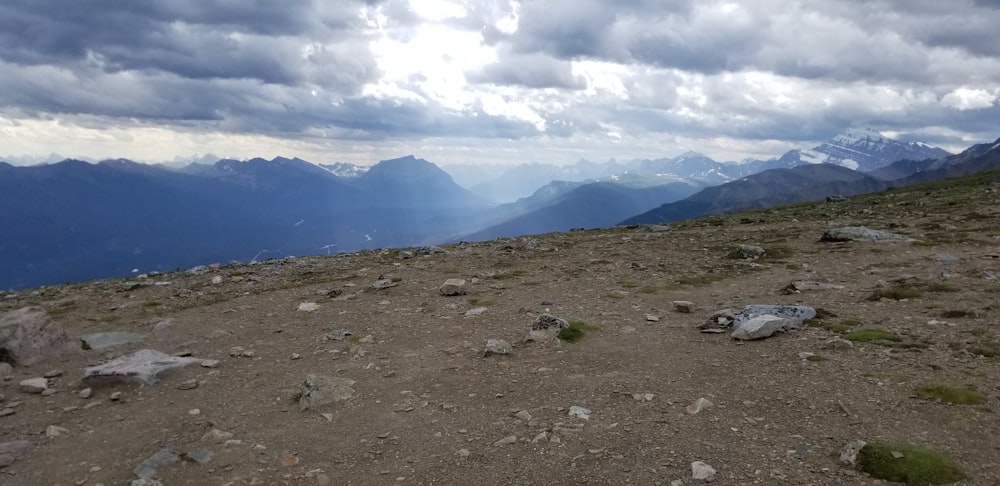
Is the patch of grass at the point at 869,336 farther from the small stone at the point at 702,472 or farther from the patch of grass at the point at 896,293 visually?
the small stone at the point at 702,472

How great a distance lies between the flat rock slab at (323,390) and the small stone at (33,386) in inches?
281

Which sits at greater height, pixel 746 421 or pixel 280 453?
pixel 746 421

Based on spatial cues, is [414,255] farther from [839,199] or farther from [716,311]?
[839,199]

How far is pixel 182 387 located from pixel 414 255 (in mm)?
21569

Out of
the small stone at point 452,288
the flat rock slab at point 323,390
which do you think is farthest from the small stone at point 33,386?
the small stone at point 452,288

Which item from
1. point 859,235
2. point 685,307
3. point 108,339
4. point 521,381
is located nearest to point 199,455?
point 521,381

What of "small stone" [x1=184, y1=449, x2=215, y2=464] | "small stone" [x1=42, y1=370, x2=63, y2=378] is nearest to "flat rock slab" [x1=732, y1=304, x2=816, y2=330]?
"small stone" [x1=184, y1=449, x2=215, y2=464]

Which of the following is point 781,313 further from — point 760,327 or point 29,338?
point 29,338

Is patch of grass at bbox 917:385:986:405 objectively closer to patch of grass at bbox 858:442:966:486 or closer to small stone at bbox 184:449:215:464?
patch of grass at bbox 858:442:966:486

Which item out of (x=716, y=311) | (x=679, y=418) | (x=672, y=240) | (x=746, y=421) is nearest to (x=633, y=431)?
(x=679, y=418)

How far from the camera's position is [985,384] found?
37.4 feet

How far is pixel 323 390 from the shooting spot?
45.4ft

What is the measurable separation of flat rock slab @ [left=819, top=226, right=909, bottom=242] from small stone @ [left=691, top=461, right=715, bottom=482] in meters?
26.4

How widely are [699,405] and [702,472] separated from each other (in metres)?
2.68
